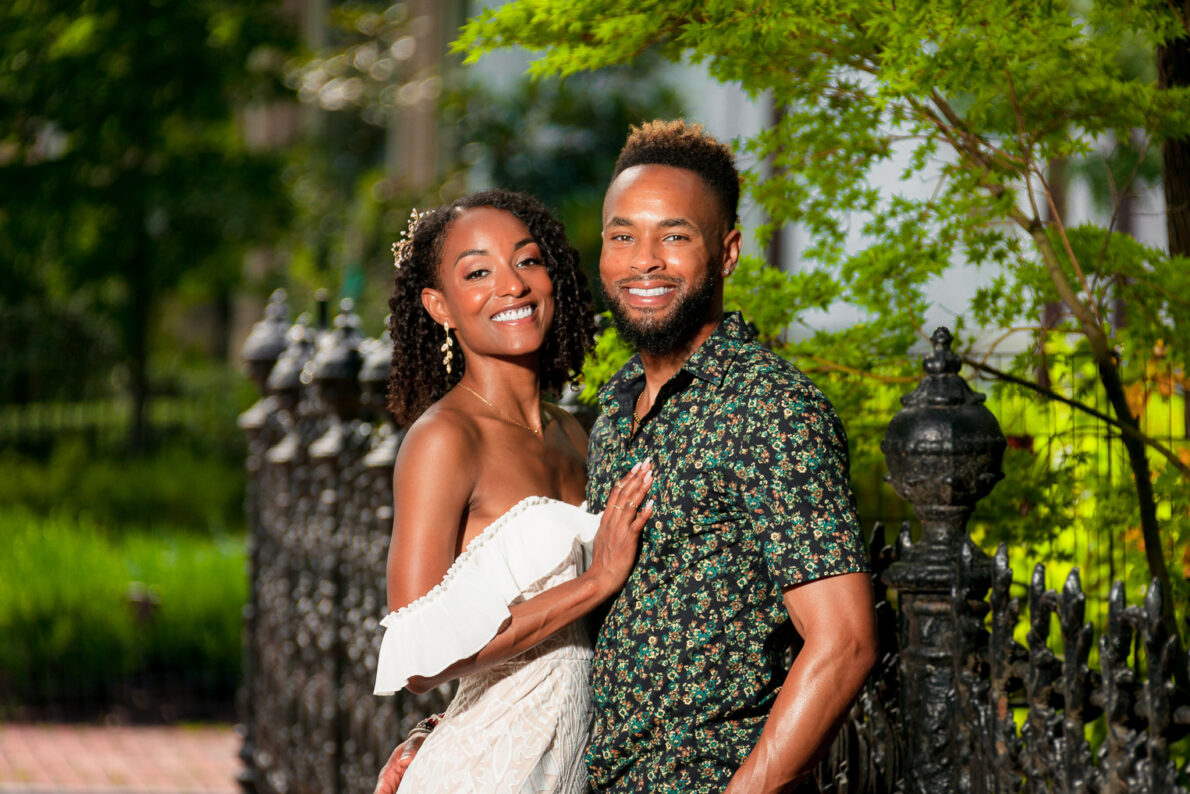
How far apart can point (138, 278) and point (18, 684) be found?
6090mm

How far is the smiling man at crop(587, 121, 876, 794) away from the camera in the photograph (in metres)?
2.30

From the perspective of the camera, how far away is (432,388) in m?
3.41

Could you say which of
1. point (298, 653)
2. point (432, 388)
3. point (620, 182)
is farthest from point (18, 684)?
point (620, 182)

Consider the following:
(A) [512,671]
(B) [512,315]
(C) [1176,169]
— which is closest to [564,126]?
(C) [1176,169]

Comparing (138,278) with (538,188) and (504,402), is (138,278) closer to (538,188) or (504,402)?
(538,188)

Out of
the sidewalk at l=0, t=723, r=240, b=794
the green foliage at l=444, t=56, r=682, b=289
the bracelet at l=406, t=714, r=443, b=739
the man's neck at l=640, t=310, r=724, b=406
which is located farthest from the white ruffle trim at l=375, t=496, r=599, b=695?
the green foliage at l=444, t=56, r=682, b=289

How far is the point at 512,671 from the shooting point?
3.00 meters

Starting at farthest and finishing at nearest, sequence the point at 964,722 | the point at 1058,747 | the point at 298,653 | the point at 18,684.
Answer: the point at 18,684 < the point at 298,653 < the point at 964,722 < the point at 1058,747

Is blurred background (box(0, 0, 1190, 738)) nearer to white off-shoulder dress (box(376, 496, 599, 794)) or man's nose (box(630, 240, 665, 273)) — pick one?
white off-shoulder dress (box(376, 496, 599, 794))

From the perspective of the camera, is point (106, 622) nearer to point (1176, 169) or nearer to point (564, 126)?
point (1176, 169)

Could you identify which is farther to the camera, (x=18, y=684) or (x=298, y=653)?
(x=18, y=684)

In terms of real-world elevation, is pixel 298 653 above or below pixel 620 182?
below

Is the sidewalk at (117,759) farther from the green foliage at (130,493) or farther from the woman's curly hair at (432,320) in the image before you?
the woman's curly hair at (432,320)

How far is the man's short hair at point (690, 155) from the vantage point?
8.65ft
